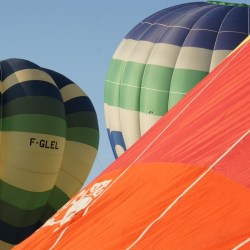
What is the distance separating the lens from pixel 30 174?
16156 millimetres

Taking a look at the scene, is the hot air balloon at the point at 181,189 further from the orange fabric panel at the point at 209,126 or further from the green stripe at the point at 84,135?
the green stripe at the point at 84,135

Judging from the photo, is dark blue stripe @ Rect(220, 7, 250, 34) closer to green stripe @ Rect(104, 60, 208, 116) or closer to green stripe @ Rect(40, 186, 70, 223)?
green stripe @ Rect(104, 60, 208, 116)

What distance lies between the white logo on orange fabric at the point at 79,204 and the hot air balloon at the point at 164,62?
1328cm

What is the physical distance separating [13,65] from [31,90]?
2.74 ft

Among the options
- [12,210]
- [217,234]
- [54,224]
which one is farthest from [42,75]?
[217,234]

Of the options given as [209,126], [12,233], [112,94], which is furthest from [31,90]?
[209,126]

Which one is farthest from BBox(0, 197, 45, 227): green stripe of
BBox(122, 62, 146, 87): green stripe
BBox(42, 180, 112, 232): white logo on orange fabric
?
BBox(42, 180, 112, 232): white logo on orange fabric

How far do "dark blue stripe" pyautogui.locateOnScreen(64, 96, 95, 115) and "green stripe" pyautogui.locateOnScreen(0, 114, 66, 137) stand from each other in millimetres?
1319

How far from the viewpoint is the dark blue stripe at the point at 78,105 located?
17.9 m

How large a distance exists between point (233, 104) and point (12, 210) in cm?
1013

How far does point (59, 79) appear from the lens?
18266mm

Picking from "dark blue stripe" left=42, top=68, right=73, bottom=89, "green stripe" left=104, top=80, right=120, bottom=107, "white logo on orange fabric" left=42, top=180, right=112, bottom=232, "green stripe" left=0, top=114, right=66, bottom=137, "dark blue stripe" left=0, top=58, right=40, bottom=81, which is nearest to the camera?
"white logo on orange fabric" left=42, top=180, right=112, bottom=232

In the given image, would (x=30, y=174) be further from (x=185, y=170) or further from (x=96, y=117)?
(x=185, y=170)

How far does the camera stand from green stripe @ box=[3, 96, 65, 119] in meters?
16.0
